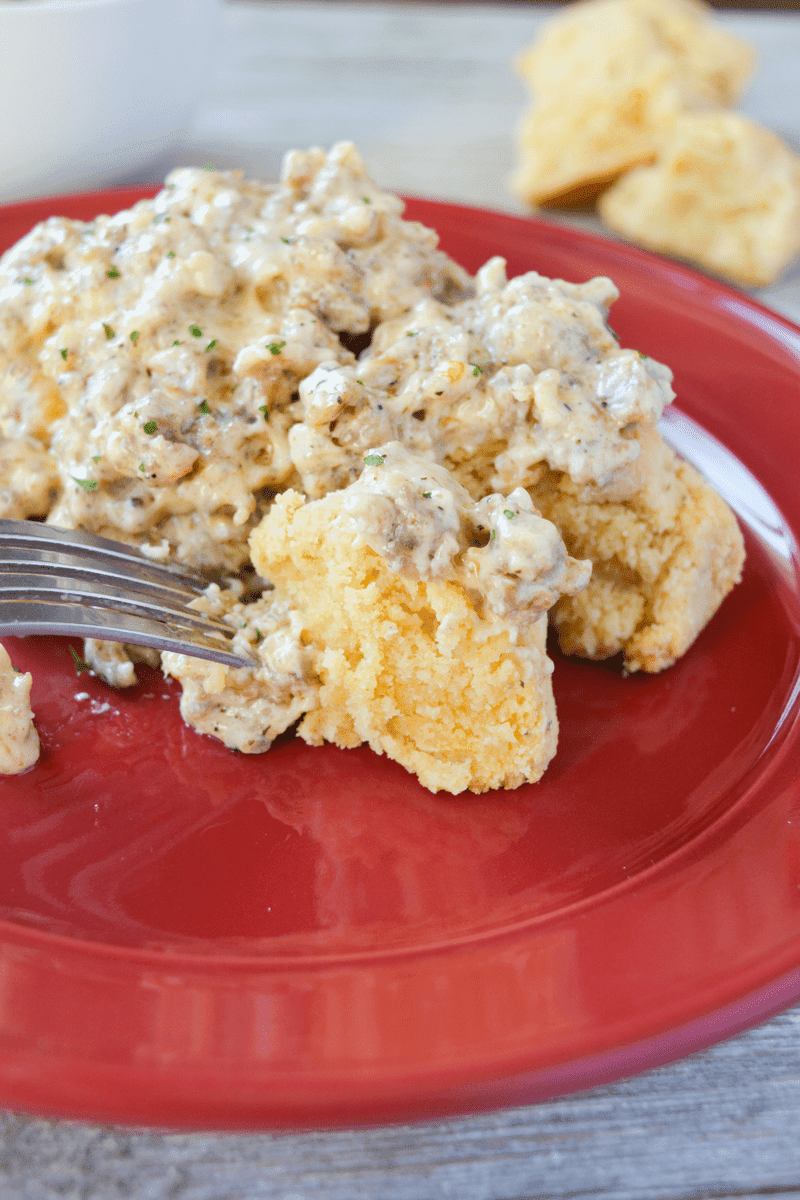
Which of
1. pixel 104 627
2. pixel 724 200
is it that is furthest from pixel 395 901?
pixel 724 200

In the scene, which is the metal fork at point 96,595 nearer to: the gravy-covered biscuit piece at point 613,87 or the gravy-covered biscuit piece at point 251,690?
the gravy-covered biscuit piece at point 251,690

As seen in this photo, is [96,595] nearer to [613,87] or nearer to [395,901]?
[395,901]

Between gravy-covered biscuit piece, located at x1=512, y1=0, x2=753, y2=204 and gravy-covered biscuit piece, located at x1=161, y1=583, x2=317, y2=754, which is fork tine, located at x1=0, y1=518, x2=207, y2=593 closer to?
gravy-covered biscuit piece, located at x1=161, y1=583, x2=317, y2=754

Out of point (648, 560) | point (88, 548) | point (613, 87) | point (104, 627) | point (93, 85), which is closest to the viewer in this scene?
point (104, 627)

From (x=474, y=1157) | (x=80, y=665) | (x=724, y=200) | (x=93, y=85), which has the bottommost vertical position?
(x=474, y=1157)

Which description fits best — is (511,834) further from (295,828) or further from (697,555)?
(697,555)

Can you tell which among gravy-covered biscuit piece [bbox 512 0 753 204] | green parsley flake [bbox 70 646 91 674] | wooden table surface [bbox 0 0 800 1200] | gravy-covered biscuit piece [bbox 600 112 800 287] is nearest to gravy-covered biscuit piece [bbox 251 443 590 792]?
green parsley flake [bbox 70 646 91 674]

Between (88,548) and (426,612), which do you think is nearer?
(426,612)
